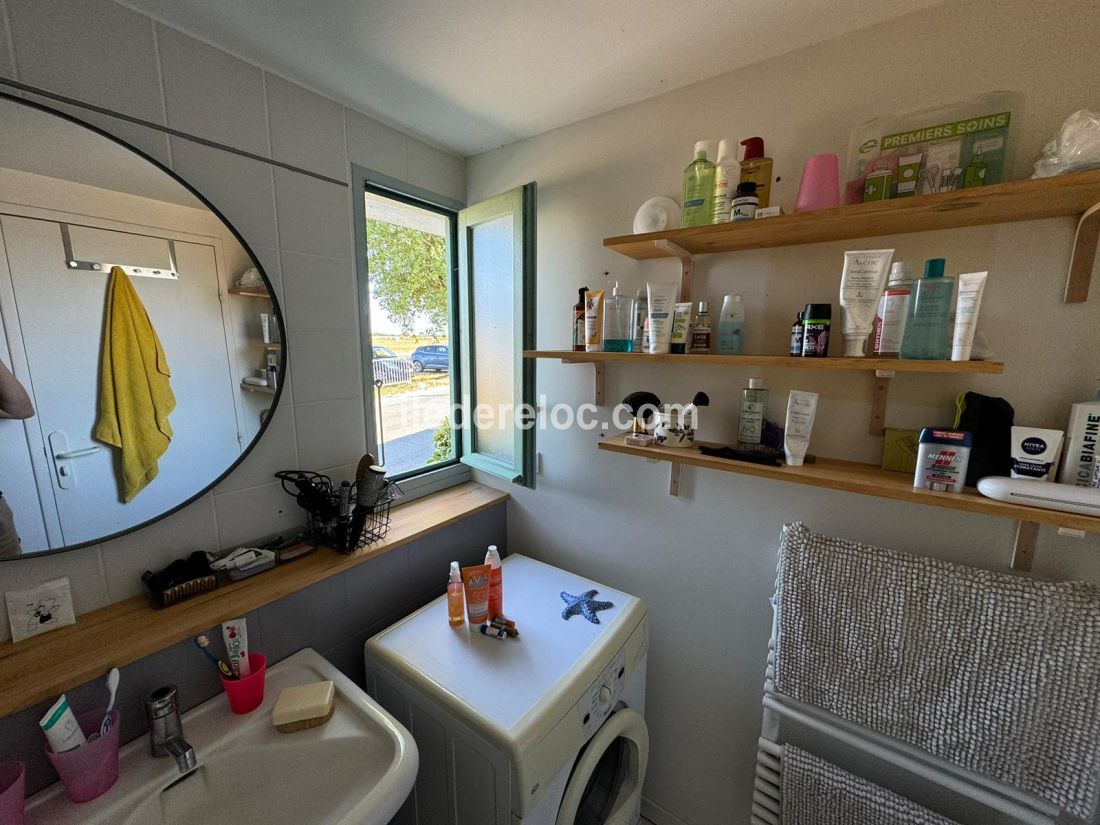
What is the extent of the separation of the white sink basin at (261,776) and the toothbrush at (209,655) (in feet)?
0.34

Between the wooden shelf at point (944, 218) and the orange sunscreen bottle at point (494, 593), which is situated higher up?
the wooden shelf at point (944, 218)

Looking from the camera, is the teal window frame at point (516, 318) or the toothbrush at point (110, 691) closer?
the toothbrush at point (110, 691)

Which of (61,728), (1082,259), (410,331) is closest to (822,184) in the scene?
(1082,259)

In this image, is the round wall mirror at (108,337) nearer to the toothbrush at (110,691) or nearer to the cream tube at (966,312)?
the toothbrush at (110,691)

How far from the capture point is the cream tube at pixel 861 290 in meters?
0.80

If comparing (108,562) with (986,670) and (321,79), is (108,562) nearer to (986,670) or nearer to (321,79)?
(321,79)

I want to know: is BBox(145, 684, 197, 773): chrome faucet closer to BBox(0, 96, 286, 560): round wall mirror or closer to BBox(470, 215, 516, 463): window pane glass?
BBox(0, 96, 286, 560): round wall mirror

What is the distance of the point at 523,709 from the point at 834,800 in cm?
82

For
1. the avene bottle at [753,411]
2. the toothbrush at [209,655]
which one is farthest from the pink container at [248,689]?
the avene bottle at [753,411]

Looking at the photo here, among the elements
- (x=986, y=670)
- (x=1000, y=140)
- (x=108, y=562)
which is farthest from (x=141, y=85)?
(x=986, y=670)

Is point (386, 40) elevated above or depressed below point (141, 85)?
above

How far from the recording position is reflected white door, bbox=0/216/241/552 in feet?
2.52

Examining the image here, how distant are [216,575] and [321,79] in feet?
4.33

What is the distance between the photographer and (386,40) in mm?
952
